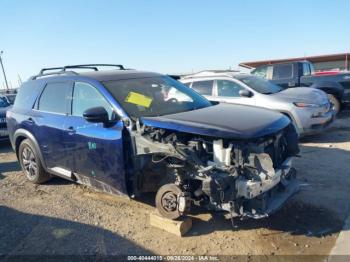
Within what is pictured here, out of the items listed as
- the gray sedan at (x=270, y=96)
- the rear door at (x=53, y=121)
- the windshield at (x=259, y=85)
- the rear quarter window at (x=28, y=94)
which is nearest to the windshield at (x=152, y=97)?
the rear door at (x=53, y=121)

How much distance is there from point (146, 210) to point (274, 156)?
1.82 metres

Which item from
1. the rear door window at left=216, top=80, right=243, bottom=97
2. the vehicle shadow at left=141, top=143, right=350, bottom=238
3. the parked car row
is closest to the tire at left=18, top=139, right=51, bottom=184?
the vehicle shadow at left=141, top=143, right=350, bottom=238

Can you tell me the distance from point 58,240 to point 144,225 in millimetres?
1008

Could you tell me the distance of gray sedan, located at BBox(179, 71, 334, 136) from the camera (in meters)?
8.33

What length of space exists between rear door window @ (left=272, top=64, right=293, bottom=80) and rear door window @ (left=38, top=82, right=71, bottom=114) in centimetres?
873

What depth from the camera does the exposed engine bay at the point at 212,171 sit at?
3.84 m

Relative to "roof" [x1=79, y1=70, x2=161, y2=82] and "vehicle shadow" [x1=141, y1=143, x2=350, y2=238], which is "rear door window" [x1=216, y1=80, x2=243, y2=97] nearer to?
"vehicle shadow" [x1=141, y1=143, x2=350, y2=238]

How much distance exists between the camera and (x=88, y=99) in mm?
5074

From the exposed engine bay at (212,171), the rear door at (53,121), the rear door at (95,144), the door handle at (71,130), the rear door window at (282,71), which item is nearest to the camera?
the exposed engine bay at (212,171)

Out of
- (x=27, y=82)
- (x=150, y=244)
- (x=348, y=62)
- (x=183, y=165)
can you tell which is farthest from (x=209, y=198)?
(x=348, y=62)

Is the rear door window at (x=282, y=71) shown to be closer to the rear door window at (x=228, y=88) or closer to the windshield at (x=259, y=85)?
the windshield at (x=259, y=85)

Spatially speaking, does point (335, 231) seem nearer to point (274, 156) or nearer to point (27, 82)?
point (274, 156)

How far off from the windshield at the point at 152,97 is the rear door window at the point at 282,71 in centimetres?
785

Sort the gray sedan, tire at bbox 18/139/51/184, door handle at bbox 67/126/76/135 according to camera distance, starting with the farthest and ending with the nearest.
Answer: the gray sedan < tire at bbox 18/139/51/184 < door handle at bbox 67/126/76/135
